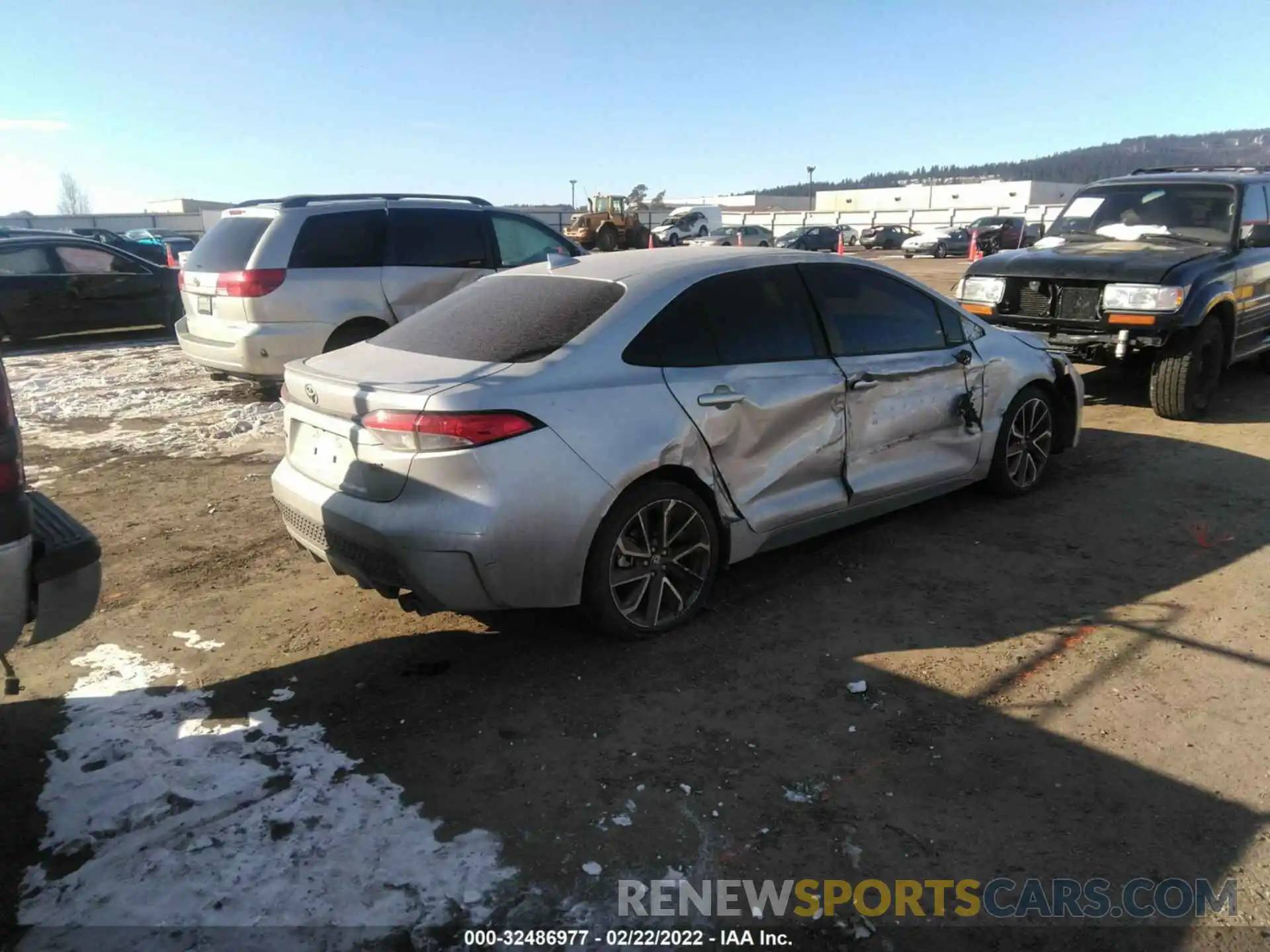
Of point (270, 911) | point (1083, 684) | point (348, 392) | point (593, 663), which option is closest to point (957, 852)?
point (1083, 684)

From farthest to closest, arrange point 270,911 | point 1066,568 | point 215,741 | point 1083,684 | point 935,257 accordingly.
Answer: point 935,257, point 1066,568, point 1083,684, point 215,741, point 270,911

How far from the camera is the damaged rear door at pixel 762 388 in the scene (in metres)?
3.88

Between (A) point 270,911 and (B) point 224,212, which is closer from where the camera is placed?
(A) point 270,911

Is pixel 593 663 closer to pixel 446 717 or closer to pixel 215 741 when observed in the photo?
pixel 446 717

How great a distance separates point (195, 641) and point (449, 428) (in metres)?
1.67

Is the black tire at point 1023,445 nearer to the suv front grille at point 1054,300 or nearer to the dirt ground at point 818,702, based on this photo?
the dirt ground at point 818,702

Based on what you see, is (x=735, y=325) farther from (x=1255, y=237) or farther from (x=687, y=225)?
(x=687, y=225)

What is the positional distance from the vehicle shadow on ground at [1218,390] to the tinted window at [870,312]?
4.07 metres

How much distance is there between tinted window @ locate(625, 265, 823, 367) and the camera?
385 centimetres

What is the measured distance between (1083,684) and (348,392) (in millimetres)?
3056

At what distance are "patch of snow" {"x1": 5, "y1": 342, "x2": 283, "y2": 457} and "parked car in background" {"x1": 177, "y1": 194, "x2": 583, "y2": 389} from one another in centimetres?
49

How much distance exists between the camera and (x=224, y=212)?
26.3 feet

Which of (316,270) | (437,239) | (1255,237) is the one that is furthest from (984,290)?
(316,270)

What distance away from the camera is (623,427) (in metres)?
3.54
